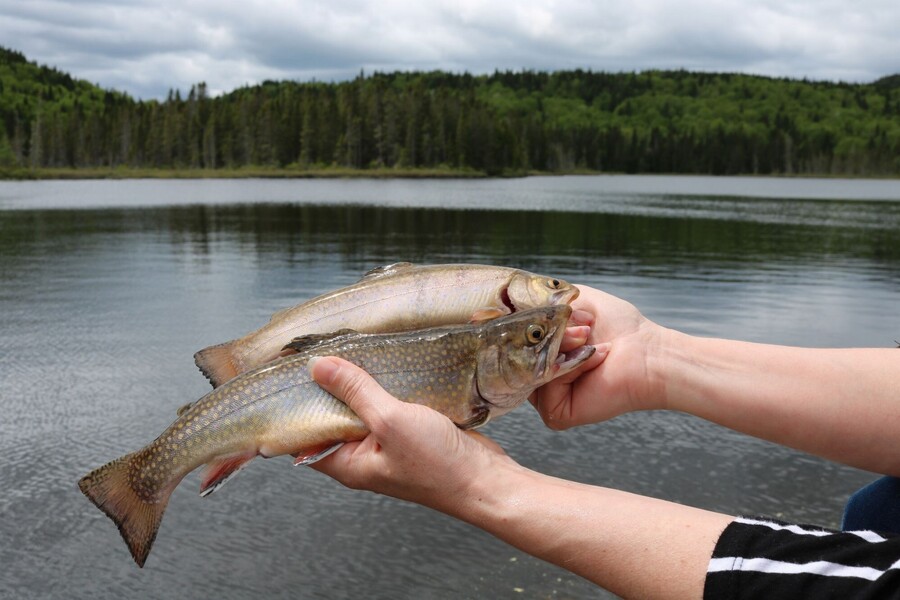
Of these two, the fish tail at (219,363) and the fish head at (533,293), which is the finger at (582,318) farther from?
the fish tail at (219,363)

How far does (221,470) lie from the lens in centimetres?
409

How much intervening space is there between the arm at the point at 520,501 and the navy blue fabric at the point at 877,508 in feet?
3.70

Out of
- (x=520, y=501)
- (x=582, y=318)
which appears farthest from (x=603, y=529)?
(x=582, y=318)

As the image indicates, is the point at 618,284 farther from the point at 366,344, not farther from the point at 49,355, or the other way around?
the point at 366,344

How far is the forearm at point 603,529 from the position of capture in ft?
10.0

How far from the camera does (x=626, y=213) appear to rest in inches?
3029

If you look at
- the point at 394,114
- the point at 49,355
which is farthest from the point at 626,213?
the point at 394,114

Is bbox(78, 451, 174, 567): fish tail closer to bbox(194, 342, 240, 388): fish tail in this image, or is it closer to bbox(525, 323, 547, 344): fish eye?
bbox(194, 342, 240, 388): fish tail

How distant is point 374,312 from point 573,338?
1141 mm

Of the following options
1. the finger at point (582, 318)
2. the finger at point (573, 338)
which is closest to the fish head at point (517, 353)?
the finger at point (573, 338)

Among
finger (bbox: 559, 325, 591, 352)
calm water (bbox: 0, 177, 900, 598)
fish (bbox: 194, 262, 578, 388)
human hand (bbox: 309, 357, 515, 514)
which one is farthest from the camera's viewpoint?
calm water (bbox: 0, 177, 900, 598)

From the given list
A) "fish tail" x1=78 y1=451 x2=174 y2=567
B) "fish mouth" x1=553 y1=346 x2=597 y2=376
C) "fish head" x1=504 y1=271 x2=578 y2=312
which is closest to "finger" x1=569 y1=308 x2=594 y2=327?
"fish head" x1=504 y1=271 x2=578 y2=312

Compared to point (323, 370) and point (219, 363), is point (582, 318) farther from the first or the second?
point (219, 363)

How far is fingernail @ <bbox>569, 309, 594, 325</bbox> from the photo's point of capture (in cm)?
498
